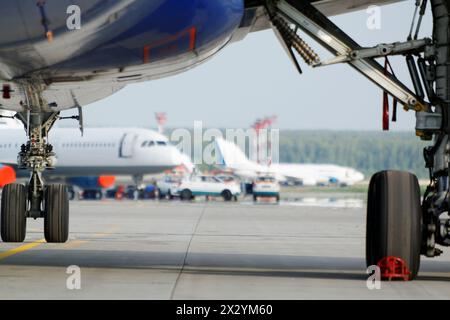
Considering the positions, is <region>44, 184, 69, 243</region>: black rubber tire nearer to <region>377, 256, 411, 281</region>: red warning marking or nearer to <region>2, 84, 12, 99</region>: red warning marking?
<region>2, 84, 12, 99</region>: red warning marking

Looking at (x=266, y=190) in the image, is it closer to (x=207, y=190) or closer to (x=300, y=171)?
(x=207, y=190)

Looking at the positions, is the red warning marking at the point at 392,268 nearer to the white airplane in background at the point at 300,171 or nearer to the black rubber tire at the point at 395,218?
the black rubber tire at the point at 395,218

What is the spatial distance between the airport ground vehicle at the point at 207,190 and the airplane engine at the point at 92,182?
4.82 meters

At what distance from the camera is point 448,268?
557 inches

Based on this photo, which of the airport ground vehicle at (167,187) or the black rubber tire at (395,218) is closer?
the black rubber tire at (395,218)

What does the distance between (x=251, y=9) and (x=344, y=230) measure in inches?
567

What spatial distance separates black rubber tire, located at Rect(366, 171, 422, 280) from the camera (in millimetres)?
11055

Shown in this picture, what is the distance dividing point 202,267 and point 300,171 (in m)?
114

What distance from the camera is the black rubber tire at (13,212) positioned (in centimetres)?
1641

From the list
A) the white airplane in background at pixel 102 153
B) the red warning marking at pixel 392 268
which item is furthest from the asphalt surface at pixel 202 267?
the white airplane in background at pixel 102 153

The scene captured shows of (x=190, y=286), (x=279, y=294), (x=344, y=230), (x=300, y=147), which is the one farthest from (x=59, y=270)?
(x=300, y=147)

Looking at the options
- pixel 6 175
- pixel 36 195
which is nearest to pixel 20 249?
pixel 36 195

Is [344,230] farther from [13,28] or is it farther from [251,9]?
[13,28]
